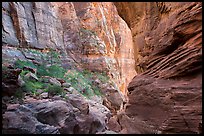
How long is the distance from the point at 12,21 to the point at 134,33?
45.3ft

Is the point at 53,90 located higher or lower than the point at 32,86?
lower

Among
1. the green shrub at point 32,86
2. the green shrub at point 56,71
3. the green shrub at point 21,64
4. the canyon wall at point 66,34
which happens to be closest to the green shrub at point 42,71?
the green shrub at point 56,71

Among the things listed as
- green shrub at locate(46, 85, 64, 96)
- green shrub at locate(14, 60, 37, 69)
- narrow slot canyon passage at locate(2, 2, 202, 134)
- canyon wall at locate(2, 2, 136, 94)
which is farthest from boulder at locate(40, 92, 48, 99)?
canyon wall at locate(2, 2, 136, 94)

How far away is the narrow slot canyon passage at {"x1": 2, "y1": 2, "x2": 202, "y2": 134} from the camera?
526 centimetres

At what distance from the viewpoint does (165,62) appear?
6242 mm

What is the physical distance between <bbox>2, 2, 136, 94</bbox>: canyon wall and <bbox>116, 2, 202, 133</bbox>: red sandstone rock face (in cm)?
1218

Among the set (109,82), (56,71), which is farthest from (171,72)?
(109,82)

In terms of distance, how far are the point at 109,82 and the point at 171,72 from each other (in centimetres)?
1783

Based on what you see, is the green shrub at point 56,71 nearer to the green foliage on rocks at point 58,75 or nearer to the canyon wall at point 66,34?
the green foliage on rocks at point 58,75

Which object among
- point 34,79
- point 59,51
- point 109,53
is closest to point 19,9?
point 59,51

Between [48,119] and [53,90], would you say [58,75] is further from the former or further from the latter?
[48,119]

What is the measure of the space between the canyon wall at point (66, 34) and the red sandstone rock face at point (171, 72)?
1218cm

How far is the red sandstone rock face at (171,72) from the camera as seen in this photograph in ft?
16.4

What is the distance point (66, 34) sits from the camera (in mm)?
24312
